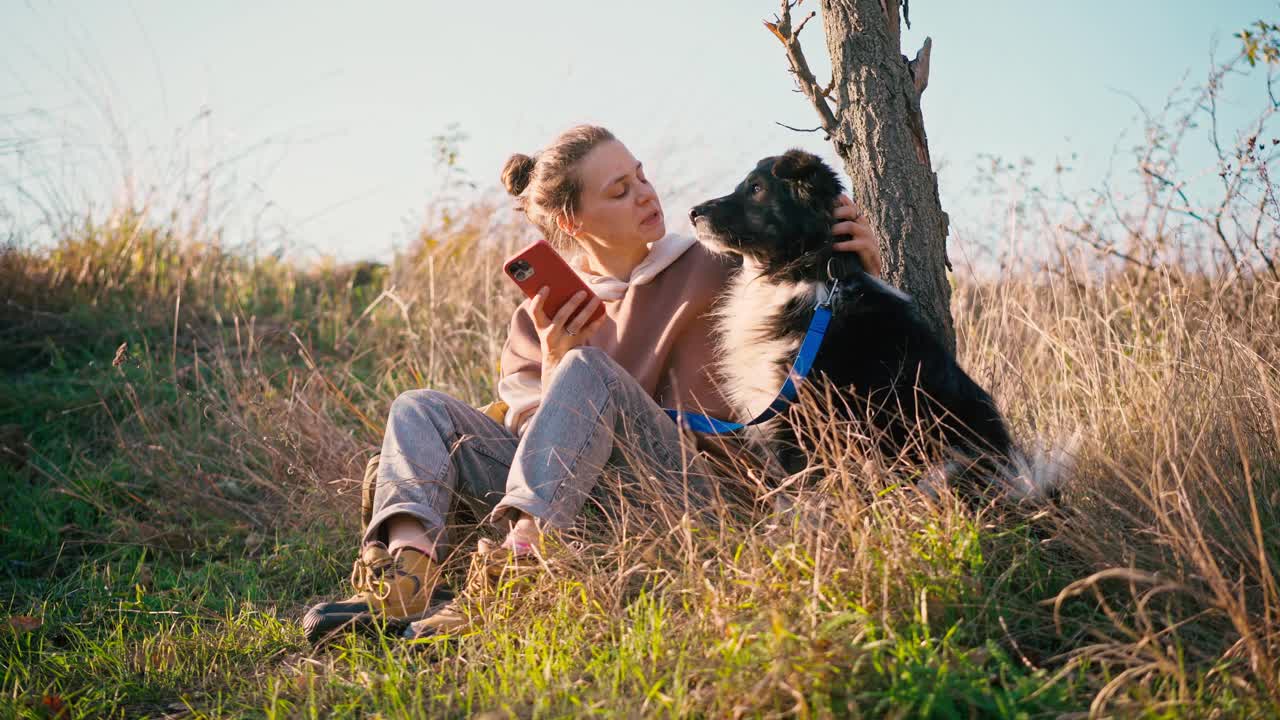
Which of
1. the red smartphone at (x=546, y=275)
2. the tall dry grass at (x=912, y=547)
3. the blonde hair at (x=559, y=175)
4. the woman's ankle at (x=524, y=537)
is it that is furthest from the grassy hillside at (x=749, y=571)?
the blonde hair at (x=559, y=175)

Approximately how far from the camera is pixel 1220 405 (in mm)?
2635

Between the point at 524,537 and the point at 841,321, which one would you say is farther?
the point at 841,321

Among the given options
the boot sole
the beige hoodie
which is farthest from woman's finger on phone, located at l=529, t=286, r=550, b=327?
the boot sole

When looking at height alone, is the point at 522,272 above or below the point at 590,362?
above

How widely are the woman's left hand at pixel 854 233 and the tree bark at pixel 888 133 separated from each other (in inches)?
16.0

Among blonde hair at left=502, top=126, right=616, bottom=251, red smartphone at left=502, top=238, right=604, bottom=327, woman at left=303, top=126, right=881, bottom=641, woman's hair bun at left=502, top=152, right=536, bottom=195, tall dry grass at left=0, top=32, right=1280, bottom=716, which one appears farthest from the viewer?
woman's hair bun at left=502, top=152, right=536, bottom=195

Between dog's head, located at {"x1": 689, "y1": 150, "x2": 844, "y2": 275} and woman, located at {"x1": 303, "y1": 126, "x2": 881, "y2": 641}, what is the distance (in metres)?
0.08

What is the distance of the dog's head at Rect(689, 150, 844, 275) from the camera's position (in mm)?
2754

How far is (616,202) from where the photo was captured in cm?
320

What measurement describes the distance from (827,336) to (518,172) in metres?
1.47

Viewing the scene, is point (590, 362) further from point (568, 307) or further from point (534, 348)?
point (534, 348)

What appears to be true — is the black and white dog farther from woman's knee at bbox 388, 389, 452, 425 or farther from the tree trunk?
woman's knee at bbox 388, 389, 452, 425

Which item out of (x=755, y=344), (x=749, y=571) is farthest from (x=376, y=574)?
(x=755, y=344)

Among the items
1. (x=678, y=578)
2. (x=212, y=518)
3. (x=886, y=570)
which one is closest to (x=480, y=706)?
(x=678, y=578)
